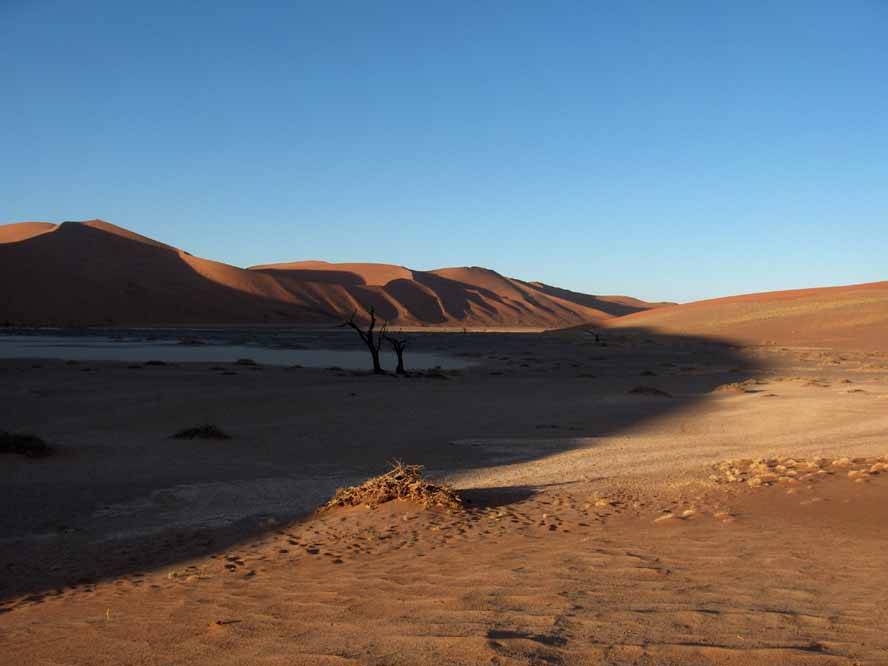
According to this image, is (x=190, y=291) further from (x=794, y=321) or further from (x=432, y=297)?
(x=794, y=321)

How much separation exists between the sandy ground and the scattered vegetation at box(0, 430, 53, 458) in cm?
29

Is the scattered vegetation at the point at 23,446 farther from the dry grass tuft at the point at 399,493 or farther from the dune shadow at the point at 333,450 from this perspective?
the dry grass tuft at the point at 399,493

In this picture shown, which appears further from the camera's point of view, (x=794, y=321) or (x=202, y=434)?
(x=794, y=321)

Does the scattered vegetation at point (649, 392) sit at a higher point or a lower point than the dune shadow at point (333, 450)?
higher

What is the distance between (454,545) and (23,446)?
29.2 ft

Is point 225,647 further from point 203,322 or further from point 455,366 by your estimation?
point 203,322

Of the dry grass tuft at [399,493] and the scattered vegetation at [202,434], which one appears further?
the scattered vegetation at [202,434]

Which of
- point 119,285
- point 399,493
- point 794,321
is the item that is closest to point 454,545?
point 399,493

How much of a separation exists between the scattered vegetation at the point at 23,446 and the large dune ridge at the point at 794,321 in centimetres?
5005

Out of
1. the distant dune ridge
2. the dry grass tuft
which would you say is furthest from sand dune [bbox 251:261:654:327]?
the dry grass tuft

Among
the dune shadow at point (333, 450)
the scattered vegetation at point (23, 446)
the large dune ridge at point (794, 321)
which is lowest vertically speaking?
the dune shadow at point (333, 450)

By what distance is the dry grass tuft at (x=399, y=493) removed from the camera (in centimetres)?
927

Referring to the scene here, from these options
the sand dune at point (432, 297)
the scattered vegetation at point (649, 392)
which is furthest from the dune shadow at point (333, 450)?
the sand dune at point (432, 297)

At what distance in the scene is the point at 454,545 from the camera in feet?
25.5
